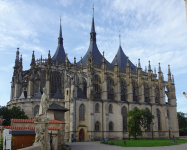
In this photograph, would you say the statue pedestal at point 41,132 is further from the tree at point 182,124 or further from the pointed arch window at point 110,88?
the tree at point 182,124

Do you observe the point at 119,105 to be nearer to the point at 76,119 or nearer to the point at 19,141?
the point at 76,119

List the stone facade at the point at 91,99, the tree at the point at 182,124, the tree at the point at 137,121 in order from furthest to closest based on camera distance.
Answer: the tree at the point at 182,124 → the stone facade at the point at 91,99 → the tree at the point at 137,121

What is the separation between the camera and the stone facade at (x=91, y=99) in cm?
4438

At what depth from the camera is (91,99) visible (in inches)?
1804

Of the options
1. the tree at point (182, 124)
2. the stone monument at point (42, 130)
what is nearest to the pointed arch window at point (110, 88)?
the tree at point (182, 124)

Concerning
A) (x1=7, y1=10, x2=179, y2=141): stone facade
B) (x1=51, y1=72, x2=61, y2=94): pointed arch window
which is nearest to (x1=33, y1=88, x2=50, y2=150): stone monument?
(x1=7, y1=10, x2=179, y2=141): stone facade

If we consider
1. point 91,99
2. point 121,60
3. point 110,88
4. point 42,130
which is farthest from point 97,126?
point 42,130

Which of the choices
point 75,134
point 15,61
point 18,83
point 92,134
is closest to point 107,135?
point 92,134

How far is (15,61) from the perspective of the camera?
55.9 meters

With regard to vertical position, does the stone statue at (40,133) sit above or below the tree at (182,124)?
above

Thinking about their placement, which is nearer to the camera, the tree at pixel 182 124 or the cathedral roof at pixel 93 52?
the cathedral roof at pixel 93 52

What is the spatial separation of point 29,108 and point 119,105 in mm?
18733

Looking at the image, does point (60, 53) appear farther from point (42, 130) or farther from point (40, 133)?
point (40, 133)

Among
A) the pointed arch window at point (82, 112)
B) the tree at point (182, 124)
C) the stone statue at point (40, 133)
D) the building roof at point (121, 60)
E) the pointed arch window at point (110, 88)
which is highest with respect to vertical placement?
the building roof at point (121, 60)
